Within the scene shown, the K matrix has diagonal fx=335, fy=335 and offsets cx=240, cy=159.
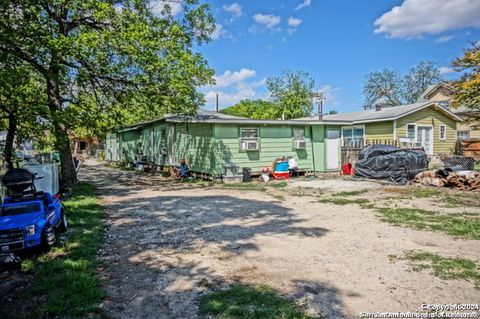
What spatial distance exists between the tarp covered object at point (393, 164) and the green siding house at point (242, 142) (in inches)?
118

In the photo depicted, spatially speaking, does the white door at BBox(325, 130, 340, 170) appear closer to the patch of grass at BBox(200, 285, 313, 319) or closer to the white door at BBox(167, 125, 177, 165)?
the white door at BBox(167, 125, 177, 165)

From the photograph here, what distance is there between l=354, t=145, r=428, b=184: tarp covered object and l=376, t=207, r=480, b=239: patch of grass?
228 inches

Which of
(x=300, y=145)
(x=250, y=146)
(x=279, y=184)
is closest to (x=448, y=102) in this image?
(x=300, y=145)

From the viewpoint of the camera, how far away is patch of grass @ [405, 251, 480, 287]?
13.3 feet

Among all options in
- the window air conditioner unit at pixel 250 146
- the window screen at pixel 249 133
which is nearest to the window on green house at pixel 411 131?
the window screen at pixel 249 133

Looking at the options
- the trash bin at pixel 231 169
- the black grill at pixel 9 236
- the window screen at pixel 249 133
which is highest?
the window screen at pixel 249 133

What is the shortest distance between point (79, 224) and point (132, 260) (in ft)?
8.42

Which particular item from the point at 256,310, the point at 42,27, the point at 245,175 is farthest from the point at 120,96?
the point at 256,310

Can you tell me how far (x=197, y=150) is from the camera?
51.1 feet

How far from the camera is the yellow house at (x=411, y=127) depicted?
21594mm

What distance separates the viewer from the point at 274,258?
4.83m

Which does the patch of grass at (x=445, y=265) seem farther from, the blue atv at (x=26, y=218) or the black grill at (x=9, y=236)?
the black grill at (x=9, y=236)

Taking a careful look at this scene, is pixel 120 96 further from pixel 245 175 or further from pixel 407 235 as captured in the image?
pixel 407 235

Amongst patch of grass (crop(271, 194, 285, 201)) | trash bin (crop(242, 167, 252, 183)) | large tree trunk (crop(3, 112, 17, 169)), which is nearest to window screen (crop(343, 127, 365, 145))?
trash bin (crop(242, 167, 252, 183))
